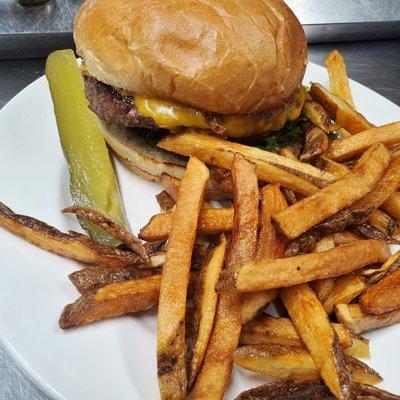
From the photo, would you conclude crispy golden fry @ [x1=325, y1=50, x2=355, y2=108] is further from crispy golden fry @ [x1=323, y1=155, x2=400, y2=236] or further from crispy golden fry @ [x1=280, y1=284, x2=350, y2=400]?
crispy golden fry @ [x1=280, y1=284, x2=350, y2=400]

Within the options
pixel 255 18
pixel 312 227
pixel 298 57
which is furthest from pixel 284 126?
pixel 312 227

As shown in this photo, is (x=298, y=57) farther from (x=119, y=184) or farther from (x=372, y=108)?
(x=119, y=184)

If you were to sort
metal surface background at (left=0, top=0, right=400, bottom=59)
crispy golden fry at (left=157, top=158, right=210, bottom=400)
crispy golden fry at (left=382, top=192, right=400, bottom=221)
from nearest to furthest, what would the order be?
crispy golden fry at (left=157, top=158, right=210, bottom=400) < crispy golden fry at (left=382, top=192, right=400, bottom=221) < metal surface background at (left=0, top=0, right=400, bottom=59)

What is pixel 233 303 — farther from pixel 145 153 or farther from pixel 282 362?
pixel 145 153

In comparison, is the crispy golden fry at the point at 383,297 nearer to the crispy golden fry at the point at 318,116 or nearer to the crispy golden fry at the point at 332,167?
the crispy golden fry at the point at 332,167

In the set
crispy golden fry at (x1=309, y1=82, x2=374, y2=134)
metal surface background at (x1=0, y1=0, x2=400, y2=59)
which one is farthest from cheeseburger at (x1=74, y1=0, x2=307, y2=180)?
metal surface background at (x1=0, y1=0, x2=400, y2=59)

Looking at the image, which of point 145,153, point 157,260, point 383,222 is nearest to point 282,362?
point 157,260
